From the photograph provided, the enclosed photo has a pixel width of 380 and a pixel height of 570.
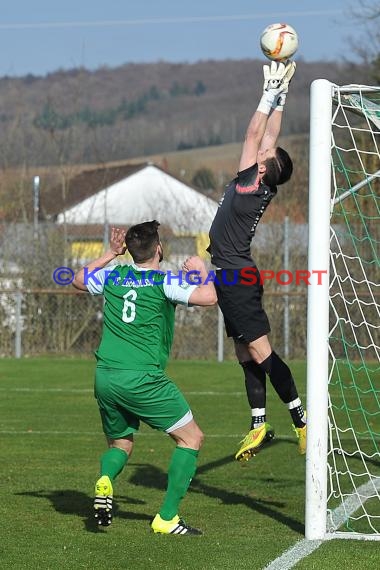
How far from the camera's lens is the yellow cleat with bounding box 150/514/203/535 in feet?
23.5

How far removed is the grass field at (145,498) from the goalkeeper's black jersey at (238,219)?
6.00 ft

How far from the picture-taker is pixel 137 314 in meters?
7.00

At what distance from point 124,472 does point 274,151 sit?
346 cm

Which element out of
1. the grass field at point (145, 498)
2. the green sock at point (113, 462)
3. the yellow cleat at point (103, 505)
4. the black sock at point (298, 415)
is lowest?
the grass field at point (145, 498)

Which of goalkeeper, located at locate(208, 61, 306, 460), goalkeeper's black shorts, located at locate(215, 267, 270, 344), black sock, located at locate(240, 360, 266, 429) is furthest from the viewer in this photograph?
black sock, located at locate(240, 360, 266, 429)

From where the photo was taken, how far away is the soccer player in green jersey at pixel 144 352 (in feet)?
22.7

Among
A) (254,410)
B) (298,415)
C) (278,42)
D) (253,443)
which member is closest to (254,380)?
(254,410)

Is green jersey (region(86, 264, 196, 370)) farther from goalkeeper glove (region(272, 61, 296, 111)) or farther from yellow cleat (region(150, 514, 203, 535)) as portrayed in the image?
goalkeeper glove (region(272, 61, 296, 111))

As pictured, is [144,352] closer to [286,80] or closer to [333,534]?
[333,534]

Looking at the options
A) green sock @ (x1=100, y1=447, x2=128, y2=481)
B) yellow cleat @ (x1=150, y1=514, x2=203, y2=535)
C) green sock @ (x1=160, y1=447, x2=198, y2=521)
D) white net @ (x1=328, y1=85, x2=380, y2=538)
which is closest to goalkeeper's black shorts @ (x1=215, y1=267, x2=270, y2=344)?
white net @ (x1=328, y1=85, x2=380, y2=538)

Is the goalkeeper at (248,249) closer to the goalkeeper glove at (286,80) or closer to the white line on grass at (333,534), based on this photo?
the goalkeeper glove at (286,80)

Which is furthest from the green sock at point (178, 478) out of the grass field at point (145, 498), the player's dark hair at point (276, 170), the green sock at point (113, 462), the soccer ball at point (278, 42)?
the soccer ball at point (278, 42)

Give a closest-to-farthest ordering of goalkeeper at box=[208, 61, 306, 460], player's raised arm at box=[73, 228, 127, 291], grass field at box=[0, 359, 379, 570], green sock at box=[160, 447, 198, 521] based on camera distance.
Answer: grass field at box=[0, 359, 379, 570] → green sock at box=[160, 447, 198, 521] → player's raised arm at box=[73, 228, 127, 291] → goalkeeper at box=[208, 61, 306, 460]

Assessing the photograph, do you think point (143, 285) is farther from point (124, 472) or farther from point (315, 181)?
point (124, 472)
